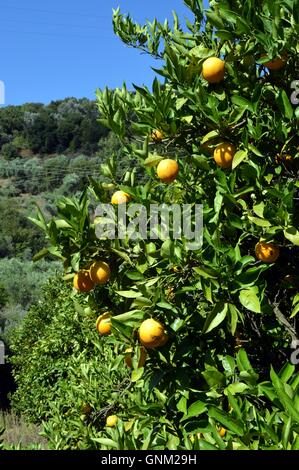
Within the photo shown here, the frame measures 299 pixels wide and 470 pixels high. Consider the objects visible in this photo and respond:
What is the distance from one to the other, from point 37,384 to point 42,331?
3.70ft

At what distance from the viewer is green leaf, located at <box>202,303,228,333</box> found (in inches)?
62.3

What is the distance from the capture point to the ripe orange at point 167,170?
2.00 metres

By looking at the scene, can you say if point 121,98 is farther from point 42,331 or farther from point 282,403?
point 42,331

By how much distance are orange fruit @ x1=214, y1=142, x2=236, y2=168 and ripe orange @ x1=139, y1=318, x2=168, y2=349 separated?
67 centimetres

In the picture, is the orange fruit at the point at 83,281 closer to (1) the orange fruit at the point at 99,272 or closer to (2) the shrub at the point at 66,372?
(1) the orange fruit at the point at 99,272

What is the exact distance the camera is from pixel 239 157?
1.80 m

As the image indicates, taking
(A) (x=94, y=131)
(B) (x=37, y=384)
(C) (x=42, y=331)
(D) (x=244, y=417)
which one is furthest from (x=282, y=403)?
(A) (x=94, y=131)

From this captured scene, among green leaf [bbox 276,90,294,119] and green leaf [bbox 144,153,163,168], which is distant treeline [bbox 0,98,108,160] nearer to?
green leaf [bbox 144,153,163,168]

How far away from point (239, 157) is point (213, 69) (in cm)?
36

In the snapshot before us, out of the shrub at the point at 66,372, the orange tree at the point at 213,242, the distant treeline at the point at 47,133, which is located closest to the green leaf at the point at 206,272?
the orange tree at the point at 213,242

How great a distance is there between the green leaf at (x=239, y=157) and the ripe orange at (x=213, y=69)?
12.4 inches

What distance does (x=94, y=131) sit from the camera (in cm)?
4216

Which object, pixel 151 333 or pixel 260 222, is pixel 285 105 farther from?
pixel 151 333

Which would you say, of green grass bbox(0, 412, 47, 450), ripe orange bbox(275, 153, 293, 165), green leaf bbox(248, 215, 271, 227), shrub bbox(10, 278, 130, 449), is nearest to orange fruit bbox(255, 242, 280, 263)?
green leaf bbox(248, 215, 271, 227)
